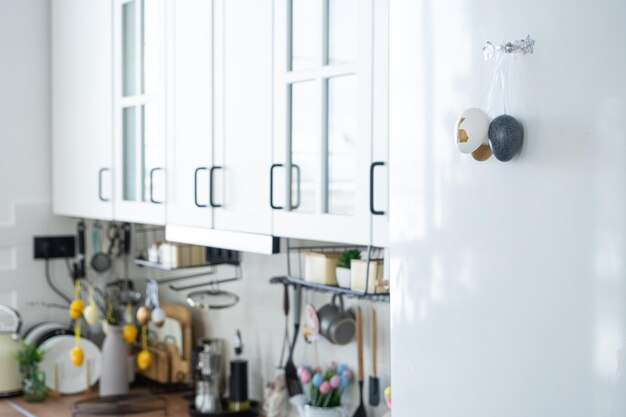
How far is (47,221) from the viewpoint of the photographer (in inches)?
118

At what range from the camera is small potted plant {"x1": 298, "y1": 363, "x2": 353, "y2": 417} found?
7.12 ft

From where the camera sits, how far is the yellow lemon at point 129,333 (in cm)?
284

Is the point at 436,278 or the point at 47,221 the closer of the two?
the point at 436,278

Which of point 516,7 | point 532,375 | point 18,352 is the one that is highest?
point 516,7

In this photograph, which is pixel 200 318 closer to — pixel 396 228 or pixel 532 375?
pixel 396 228

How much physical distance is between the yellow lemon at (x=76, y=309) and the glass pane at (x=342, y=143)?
1.50 metres

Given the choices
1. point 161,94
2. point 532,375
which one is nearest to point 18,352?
point 161,94

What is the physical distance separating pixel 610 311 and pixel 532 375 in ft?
0.44

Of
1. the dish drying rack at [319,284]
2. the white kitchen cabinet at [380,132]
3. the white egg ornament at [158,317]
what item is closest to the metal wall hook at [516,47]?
the white kitchen cabinet at [380,132]

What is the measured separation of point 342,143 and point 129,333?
1.46m

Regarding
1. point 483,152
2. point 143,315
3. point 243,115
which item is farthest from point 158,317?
→ point 483,152

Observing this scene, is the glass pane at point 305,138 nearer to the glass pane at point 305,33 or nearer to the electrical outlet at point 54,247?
the glass pane at point 305,33

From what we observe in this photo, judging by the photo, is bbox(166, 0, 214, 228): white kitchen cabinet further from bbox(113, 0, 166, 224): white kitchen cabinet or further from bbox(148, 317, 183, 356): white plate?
bbox(148, 317, 183, 356): white plate

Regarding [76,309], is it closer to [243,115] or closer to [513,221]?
[243,115]
